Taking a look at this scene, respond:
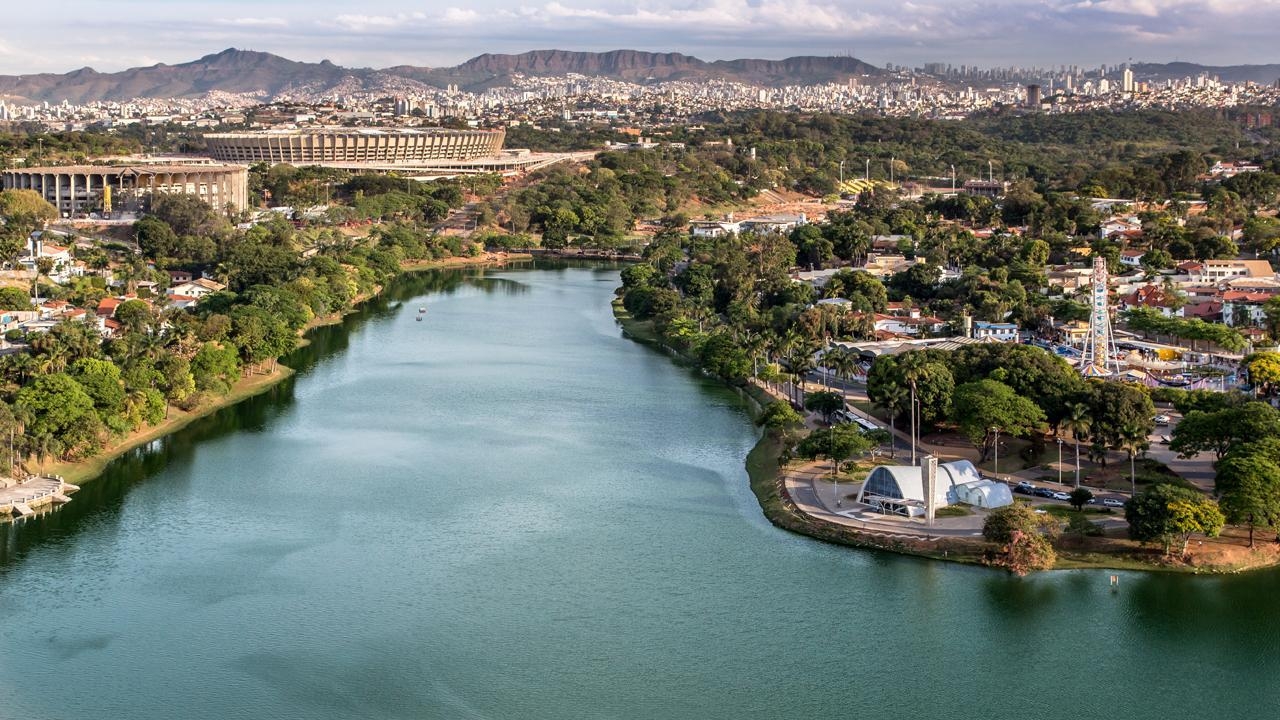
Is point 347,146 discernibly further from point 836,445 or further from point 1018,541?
point 1018,541

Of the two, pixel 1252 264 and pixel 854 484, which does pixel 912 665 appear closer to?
pixel 854 484

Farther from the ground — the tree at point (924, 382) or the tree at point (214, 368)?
the tree at point (924, 382)

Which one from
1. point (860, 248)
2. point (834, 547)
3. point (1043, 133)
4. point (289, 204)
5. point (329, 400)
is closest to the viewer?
point (834, 547)

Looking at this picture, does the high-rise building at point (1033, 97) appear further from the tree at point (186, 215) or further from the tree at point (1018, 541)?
the tree at point (1018, 541)

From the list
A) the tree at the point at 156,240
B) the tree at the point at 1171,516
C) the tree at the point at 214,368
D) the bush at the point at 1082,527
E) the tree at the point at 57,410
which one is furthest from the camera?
the tree at the point at 156,240

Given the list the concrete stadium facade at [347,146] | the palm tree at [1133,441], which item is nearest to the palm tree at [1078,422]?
the palm tree at [1133,441]

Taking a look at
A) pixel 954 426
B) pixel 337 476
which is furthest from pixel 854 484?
pixel 337 476
